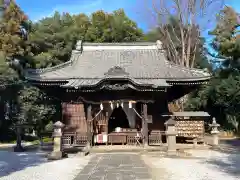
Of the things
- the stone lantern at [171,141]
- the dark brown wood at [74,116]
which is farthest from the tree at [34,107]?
the stone lantern at [171,141]

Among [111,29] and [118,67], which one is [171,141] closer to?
[118,67]

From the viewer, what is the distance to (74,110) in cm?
1545

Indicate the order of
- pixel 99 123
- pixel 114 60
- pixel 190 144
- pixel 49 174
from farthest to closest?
1. pixel 114 60
2. pixel 190 144
3. pixel 99 123
4. pixel 49 174

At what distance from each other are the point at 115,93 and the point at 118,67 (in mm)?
1321

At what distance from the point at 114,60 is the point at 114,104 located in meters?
3.88

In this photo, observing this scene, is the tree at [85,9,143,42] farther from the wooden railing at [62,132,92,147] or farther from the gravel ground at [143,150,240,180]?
the gravel ground at [143,150,240,180]

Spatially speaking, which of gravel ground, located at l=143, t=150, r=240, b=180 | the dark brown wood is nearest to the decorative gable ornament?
the dark brown wood

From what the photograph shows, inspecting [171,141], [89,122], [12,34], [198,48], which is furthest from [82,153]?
[198,48]

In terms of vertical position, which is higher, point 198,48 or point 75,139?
point 198,48

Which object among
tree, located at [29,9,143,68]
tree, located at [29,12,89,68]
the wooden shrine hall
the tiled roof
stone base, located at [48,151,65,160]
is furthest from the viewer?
tree, located at [29,9,143,68]

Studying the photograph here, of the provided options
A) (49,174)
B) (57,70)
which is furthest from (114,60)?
(49,174)

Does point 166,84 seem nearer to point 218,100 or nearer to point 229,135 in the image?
point 218,100

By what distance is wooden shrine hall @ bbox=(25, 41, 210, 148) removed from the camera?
13398 mm

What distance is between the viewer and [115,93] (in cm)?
1406
